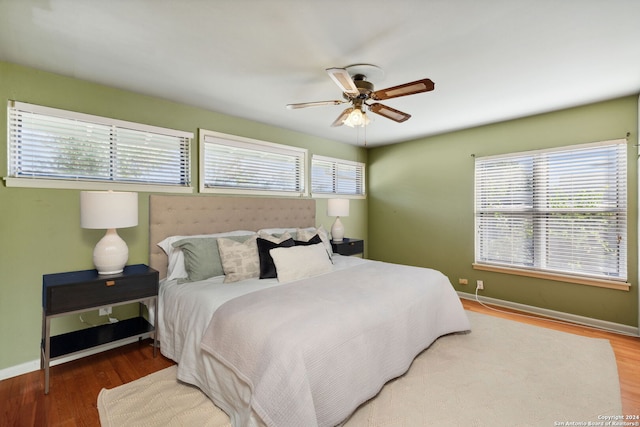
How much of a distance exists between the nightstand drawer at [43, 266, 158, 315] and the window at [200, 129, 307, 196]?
124 centimetres

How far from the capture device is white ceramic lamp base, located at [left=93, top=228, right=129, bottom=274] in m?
2.34

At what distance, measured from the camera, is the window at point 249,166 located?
135 inches

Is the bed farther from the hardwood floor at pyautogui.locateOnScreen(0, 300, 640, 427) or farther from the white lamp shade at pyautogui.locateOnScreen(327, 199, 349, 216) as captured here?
the white lamp shade at pyautogui.locateOnScreen(327, 199, 349, 216)

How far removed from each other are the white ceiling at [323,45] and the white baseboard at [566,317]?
2.44m

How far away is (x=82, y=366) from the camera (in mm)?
2408

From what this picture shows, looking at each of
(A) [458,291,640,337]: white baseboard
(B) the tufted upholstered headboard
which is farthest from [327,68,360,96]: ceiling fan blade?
(A) [458,291,640,337]: white baseboard

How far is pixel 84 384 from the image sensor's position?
216 centimetres

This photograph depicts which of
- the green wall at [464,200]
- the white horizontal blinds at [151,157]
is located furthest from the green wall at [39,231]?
the green wall at [464,200]

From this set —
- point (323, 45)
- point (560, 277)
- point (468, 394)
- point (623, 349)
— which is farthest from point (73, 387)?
point (560, 277)

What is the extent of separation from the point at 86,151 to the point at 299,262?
2171 millimetres

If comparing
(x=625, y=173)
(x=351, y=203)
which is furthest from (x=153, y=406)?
(x=625, y=173)

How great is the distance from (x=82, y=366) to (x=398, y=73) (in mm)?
3616

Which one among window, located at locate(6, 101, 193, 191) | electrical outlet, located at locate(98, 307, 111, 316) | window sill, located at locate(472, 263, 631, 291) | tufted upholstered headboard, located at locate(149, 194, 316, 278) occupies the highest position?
window, located at locate(6, 101, 193, 191)

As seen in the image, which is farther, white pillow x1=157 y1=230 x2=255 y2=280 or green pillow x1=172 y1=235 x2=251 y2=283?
white pillow x1=157 y1=230 x2=255 y2=280
